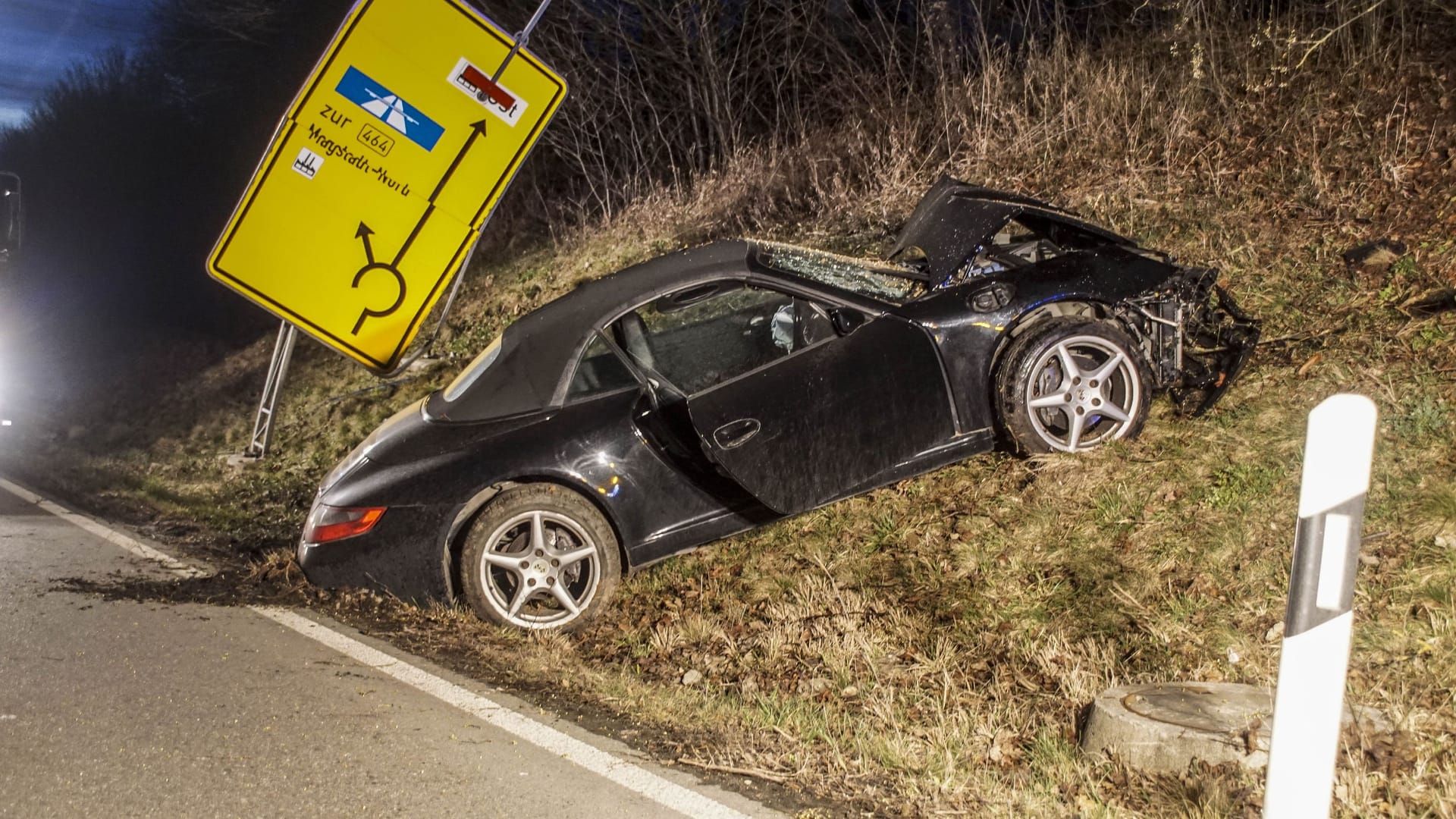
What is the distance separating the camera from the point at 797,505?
578 centimetres

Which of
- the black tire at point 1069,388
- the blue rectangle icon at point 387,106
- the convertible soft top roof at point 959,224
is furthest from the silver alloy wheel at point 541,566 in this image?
the blue rectangle icon at point 387,106

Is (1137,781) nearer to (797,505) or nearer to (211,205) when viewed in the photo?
(797,505)

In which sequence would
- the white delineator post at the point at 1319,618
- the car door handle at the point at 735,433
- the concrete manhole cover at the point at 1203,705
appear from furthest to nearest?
the car door handle at the point at 735,433, the concrete manhole cover at the point at 1203,705, the white delineator post at the point at 1319,618

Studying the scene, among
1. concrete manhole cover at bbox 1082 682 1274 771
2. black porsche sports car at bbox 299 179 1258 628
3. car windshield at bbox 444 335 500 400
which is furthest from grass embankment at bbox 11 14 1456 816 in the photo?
car windshield at bbox 444 335 500 400

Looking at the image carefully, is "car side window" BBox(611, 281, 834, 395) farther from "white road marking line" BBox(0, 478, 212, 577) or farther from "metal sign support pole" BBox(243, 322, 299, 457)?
"metal sign support pole" BBox(243, 322, 299, 457)

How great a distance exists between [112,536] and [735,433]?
550 centimetres

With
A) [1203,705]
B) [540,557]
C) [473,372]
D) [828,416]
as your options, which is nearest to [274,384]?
[473,372]

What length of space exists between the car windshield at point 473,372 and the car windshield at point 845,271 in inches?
59.9

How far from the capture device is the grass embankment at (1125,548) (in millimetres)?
4195

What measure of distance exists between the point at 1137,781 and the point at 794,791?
42.8 inches

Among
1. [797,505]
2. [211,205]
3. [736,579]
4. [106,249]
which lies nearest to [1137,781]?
[797,505]

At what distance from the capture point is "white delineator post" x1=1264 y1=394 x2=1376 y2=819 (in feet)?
9.12

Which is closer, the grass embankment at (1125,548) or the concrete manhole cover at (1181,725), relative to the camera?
the concrete manhole cover at (1181,725)

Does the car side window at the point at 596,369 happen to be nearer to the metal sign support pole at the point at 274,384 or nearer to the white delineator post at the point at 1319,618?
the white delineator post at the point at 1319,618
